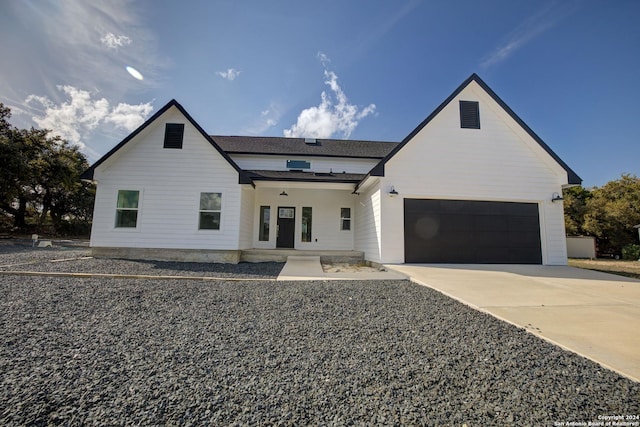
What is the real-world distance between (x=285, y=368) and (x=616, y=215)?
89.2ft

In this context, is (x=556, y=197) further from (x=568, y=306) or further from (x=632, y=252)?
(x=632, y=252)

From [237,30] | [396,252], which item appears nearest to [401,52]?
[237,30]

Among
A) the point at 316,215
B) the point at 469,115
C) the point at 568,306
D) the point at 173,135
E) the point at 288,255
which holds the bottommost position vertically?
the point at 568,306

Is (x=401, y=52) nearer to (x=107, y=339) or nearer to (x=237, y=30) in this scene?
(x=237, y=30)

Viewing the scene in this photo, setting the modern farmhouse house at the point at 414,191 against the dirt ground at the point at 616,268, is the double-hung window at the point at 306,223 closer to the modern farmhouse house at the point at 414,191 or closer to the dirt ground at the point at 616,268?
the modern farmhouse house at the point at 414,191

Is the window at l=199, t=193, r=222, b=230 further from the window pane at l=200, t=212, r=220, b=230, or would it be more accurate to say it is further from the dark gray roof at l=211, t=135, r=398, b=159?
the dark gray roof at l=211, t=135, r=398, b=159

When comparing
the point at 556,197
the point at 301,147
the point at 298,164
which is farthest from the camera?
the point at 301,147

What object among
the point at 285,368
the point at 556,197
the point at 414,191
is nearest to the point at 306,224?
the point at 414,191

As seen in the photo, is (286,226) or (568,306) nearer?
(568,306)

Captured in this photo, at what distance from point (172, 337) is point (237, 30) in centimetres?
951

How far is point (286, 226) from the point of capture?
12.5 m

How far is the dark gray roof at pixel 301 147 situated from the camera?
516 inches

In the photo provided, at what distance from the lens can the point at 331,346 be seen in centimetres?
261

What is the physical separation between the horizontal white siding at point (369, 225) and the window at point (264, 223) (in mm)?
4366
